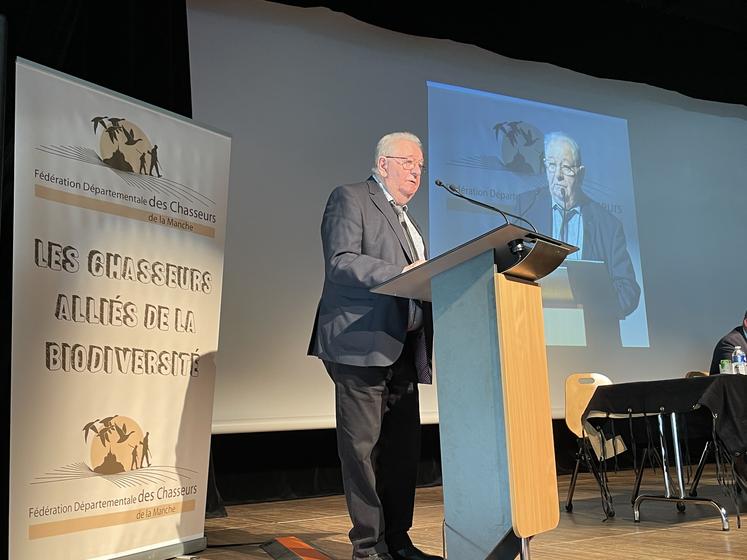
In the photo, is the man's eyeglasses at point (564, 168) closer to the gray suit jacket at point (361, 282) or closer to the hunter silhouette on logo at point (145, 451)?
the gray suit jacket at point (361, 282)

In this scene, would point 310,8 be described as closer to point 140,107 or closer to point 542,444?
point 140,107

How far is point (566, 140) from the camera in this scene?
19.8 feet

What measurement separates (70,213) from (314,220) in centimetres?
275

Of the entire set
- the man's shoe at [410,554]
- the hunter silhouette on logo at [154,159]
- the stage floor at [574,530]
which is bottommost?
the stage floor at [574,530]

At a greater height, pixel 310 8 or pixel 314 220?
pixel 310 8

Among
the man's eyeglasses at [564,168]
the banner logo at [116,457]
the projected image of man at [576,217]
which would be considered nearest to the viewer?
the banner logo at [116,457]

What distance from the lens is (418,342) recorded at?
244cm

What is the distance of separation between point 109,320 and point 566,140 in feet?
14.7

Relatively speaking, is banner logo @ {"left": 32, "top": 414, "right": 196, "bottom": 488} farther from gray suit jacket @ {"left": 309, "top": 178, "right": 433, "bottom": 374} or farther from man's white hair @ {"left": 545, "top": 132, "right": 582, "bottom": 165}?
man's white hair @ {"left": 545, "top": 132, "right": 582, "bottom": 165}

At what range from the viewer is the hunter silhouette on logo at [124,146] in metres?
2.58

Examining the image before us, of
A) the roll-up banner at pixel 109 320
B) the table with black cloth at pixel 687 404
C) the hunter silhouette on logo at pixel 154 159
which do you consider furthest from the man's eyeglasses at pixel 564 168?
the hunter silhouette on logo at pixel 154 159

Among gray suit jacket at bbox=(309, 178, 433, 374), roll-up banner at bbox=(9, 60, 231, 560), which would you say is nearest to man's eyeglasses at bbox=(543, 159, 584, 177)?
roll-up banner at bbox=(9, 60, 231, 560)

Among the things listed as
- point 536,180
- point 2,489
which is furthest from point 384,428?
point 536,180

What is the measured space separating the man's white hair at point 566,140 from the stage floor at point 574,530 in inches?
105
